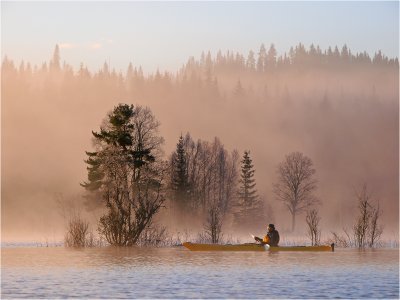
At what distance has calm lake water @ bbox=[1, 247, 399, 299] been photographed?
27891 mm

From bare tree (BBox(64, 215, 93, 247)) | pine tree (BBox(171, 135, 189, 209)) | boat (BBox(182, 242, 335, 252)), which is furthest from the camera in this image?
pine tree (BBox(171, 135, 189, 209))

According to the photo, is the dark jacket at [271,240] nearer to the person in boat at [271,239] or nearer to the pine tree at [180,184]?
the person in boat at [271,239]

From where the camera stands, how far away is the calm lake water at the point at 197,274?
27.9 m

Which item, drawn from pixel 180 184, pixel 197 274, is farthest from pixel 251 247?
pixel 180 184

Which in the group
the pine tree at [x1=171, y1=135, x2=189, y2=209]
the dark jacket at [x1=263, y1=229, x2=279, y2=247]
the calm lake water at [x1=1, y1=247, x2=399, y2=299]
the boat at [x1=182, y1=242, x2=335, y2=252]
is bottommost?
the calm lake water at [x1=1, y1=247, x2=399, y2=299]

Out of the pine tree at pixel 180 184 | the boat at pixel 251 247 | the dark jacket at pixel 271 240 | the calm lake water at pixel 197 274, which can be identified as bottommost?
the calm lake water at pixel 197 274

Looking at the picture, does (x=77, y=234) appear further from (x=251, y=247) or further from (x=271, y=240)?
(x=271, y=240)

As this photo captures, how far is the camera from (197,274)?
34500 mm

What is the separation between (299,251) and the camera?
5166 cm

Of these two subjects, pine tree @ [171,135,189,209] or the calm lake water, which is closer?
the calm lake water

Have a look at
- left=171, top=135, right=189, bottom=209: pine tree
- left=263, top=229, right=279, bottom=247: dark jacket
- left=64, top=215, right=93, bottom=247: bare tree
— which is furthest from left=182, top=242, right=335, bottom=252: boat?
left=171, top=135, right=189, bottom=209: pine tree

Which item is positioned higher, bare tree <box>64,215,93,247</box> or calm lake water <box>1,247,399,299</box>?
bare tree <box>64,215,93,247</box>

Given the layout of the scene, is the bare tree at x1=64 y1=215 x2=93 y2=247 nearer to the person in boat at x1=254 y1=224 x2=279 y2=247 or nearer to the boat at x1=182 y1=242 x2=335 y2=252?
the boat at x1=182 y1=242 x2=335 y2=252

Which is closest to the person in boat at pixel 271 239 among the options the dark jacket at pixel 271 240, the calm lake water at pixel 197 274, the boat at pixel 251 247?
the dark jacket at pixel 271 240
